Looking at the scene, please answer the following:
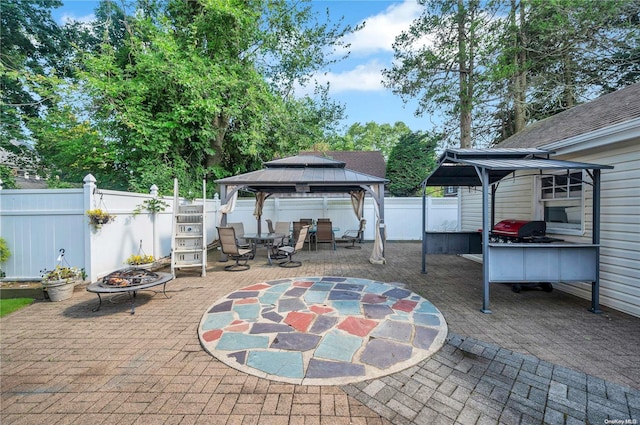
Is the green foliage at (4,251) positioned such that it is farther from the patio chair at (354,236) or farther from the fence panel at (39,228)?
the patio chair at (354,236)

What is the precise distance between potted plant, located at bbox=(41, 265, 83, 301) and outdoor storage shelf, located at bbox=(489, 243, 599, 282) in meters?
7.45

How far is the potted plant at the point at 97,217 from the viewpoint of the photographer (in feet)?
16.3

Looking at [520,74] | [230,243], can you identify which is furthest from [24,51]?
[520,74]

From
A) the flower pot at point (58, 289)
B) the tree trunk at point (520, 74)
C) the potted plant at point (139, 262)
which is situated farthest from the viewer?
the tree trunk at point (520, 74)

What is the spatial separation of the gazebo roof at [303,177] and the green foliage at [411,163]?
819 cm

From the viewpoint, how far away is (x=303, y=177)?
784 cm

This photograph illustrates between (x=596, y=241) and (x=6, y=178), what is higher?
(x=6, y=178)

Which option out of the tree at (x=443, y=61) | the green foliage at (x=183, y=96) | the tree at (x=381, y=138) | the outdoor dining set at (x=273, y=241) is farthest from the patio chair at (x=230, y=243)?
the tree at (x=381, y=138)

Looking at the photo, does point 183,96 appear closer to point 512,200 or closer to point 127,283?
point 127,283

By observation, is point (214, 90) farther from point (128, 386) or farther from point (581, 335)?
point (581, 335)

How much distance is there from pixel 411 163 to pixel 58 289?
1611cm

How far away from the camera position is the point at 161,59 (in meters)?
9.45

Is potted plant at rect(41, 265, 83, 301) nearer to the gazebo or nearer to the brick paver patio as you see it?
the brick paver patio

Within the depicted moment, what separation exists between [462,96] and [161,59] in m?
12.8
